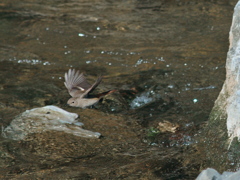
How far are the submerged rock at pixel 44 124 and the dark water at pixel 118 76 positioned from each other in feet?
0.46

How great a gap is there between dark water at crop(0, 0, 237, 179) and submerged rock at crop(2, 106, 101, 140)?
0.46 feet

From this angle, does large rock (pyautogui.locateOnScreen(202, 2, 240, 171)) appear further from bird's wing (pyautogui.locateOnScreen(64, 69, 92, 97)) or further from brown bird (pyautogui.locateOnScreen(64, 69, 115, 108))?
bird's wing (pyautogui.locateOnScreen(64, 69, 92, 97))

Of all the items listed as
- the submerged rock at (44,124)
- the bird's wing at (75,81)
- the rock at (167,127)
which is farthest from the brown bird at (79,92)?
the rock at (167,127)

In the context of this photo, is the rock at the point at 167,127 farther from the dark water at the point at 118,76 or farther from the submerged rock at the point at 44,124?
the submerged rock at the point at 44,124

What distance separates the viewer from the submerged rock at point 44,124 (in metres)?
5.15

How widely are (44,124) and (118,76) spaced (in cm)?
240

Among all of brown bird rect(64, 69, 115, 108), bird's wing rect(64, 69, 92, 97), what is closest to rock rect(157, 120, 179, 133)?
brown bird rect(64, 69, 115, 108)

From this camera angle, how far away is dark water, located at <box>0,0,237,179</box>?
14.5ft

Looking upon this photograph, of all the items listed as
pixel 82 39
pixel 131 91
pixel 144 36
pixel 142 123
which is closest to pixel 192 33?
pixel 144 36

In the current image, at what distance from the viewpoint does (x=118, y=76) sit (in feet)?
24.6

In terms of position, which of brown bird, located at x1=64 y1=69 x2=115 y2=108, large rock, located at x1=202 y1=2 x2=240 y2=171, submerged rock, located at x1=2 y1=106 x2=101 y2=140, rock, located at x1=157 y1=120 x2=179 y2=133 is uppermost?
large rock, located at x1=202 y1=2 x2=240 y2=171

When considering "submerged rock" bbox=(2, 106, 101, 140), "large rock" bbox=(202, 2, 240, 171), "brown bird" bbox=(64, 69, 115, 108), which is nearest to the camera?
"large rock" bbox=(202, 2, 240, 171)

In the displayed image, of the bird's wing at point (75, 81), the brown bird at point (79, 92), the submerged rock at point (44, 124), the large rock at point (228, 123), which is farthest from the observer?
the bird's wing at point (75, 81)

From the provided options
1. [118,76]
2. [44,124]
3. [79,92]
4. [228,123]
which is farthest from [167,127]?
[118,76]
